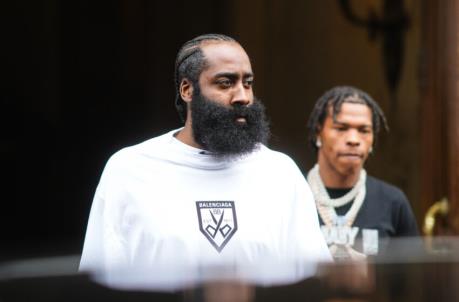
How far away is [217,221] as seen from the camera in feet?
10.2

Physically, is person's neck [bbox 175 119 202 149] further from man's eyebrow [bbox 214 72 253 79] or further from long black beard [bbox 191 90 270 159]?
man's eyebrow [bbox 214 72 253 79]

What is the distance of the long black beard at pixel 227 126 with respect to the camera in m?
3.33

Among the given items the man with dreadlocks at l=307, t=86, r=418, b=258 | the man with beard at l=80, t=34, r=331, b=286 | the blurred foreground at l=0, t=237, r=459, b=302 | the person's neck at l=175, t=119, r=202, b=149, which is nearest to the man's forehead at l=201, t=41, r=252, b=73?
the man with beard at l=80, t=34, r=331, b=286

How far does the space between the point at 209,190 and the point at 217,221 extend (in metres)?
0.14

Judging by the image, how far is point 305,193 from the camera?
3.36 m

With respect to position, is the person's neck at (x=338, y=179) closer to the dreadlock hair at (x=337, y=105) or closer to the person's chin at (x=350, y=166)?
the person's chin at (x=350, y=166)

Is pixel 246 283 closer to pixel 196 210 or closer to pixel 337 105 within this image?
pixel 196 210

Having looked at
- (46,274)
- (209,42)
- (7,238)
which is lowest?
(7,238)

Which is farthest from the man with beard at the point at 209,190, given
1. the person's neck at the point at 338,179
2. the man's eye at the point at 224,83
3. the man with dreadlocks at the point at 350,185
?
the person's neck at the point at 338,179

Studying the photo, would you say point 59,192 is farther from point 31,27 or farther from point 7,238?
point 31,27

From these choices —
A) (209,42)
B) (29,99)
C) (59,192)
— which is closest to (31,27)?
(29,99)

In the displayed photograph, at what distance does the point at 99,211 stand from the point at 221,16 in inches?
145

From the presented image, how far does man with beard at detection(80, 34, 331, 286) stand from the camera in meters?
3.08

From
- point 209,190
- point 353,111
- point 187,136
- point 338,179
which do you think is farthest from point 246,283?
point 353,111
